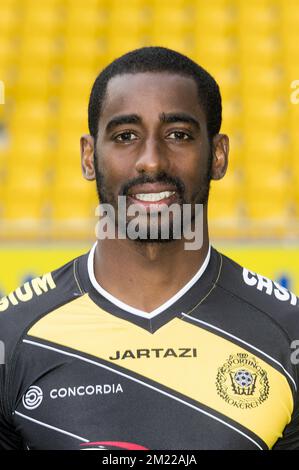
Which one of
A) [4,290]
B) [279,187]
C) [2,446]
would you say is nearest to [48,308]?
[2,446]

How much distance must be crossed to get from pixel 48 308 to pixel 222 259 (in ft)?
2.01

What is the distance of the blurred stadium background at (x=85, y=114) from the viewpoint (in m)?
6.31

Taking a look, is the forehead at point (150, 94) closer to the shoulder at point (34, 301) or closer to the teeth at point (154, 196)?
the teeth at point (154, 196)

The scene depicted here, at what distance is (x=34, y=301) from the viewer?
8.98 feet

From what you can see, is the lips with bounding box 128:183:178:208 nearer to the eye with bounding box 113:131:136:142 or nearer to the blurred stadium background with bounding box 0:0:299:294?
the eye with bounding box 113:131:136:142

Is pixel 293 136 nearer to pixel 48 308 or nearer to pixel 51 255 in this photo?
pixel 51 255

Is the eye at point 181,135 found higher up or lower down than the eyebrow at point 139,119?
lower down

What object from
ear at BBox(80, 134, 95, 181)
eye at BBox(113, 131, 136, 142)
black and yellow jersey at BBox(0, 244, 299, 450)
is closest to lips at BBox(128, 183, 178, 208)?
eye at BBox(113, 131, 136, 142)

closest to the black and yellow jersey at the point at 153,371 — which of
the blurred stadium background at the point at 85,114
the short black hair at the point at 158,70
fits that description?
the short black hair at the point at 158,70

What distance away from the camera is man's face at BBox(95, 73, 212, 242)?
2.41m

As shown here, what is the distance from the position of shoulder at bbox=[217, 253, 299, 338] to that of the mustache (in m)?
0.44

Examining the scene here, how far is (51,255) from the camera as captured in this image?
599cm

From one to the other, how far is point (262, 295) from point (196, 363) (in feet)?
1.13

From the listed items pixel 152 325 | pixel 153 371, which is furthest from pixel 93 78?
pixel 153 371
